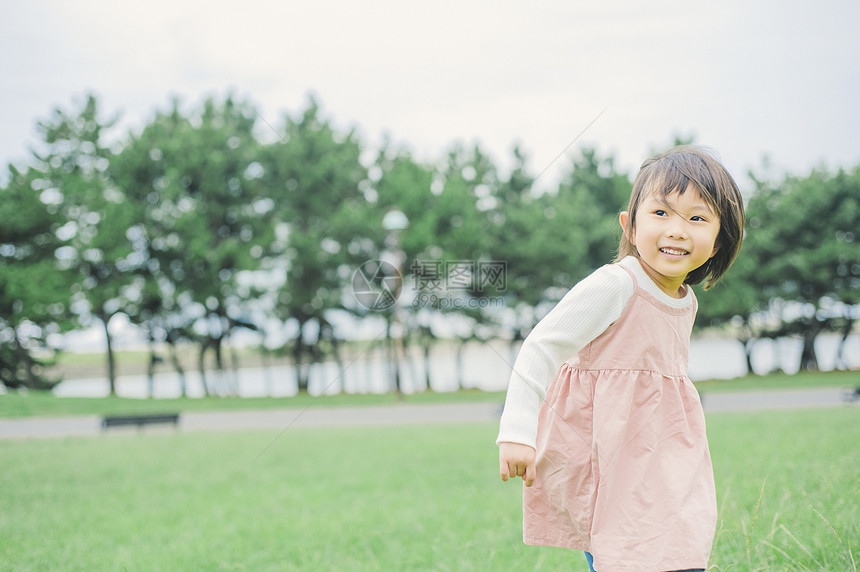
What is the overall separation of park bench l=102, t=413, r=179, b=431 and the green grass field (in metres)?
2.46

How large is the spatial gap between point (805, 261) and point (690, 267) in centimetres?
2552

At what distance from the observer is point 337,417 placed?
46.6 feet

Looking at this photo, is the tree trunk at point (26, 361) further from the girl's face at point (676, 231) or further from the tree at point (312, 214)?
the girl's face at point (676, 231)

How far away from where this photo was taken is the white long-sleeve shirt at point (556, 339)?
4.91 feet

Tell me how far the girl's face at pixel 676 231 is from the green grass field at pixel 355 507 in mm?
1236

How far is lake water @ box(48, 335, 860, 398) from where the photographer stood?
1028 inches

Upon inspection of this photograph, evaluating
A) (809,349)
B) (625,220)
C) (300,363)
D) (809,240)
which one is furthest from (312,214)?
(625,220)

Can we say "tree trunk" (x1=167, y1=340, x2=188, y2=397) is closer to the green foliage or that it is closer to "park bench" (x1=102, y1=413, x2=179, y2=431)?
the green foliage

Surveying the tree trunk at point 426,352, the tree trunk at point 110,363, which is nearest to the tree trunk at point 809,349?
the tree trunk at point 426,352

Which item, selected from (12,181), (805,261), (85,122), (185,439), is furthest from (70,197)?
(805,261)

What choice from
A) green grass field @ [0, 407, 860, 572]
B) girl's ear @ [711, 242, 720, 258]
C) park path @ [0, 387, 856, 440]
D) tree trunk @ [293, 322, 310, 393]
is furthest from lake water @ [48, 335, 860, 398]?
girl's ear @ [711, 242, 720, 258]

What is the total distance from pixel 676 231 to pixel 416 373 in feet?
91.5

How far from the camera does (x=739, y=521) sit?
3141 millimetres

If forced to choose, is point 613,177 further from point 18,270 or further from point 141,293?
point 18,270
